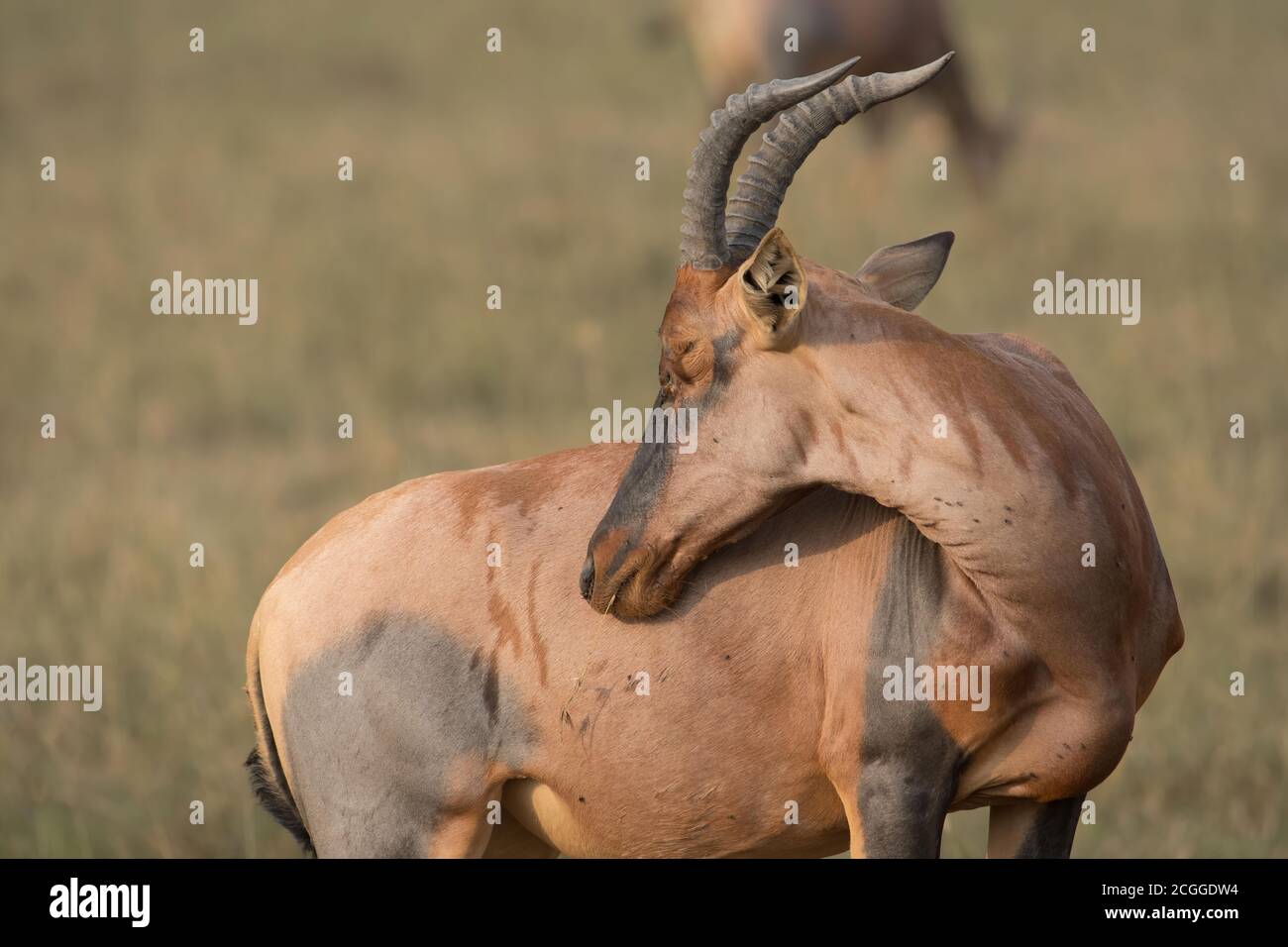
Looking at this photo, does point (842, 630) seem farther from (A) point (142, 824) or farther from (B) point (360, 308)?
(B) point (360, 308)

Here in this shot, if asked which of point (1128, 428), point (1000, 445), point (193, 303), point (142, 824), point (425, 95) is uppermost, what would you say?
point (425, 95)

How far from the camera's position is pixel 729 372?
4266 millimetres

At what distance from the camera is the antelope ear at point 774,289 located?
162 inches

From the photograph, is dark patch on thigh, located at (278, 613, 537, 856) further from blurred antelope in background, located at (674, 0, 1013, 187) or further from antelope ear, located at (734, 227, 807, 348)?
blurred antelope in background, located at (674, 0, 1013, 187)

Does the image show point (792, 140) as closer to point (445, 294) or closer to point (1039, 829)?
point (1039, 829)

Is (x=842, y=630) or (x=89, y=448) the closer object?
(x=842, y=630)

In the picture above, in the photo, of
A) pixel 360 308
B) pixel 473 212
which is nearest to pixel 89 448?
pixel 360 308

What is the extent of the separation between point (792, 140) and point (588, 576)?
1.23m

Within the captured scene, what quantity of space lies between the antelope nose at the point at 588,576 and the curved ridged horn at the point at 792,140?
0.87 metres

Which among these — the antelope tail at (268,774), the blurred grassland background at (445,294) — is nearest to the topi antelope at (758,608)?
the antelope tail at (268,774)

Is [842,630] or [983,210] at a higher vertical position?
[983,210]

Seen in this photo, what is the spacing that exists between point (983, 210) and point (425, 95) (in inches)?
300

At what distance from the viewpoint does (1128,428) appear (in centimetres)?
1091

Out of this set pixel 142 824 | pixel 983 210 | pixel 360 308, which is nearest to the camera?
pixel 142 824
